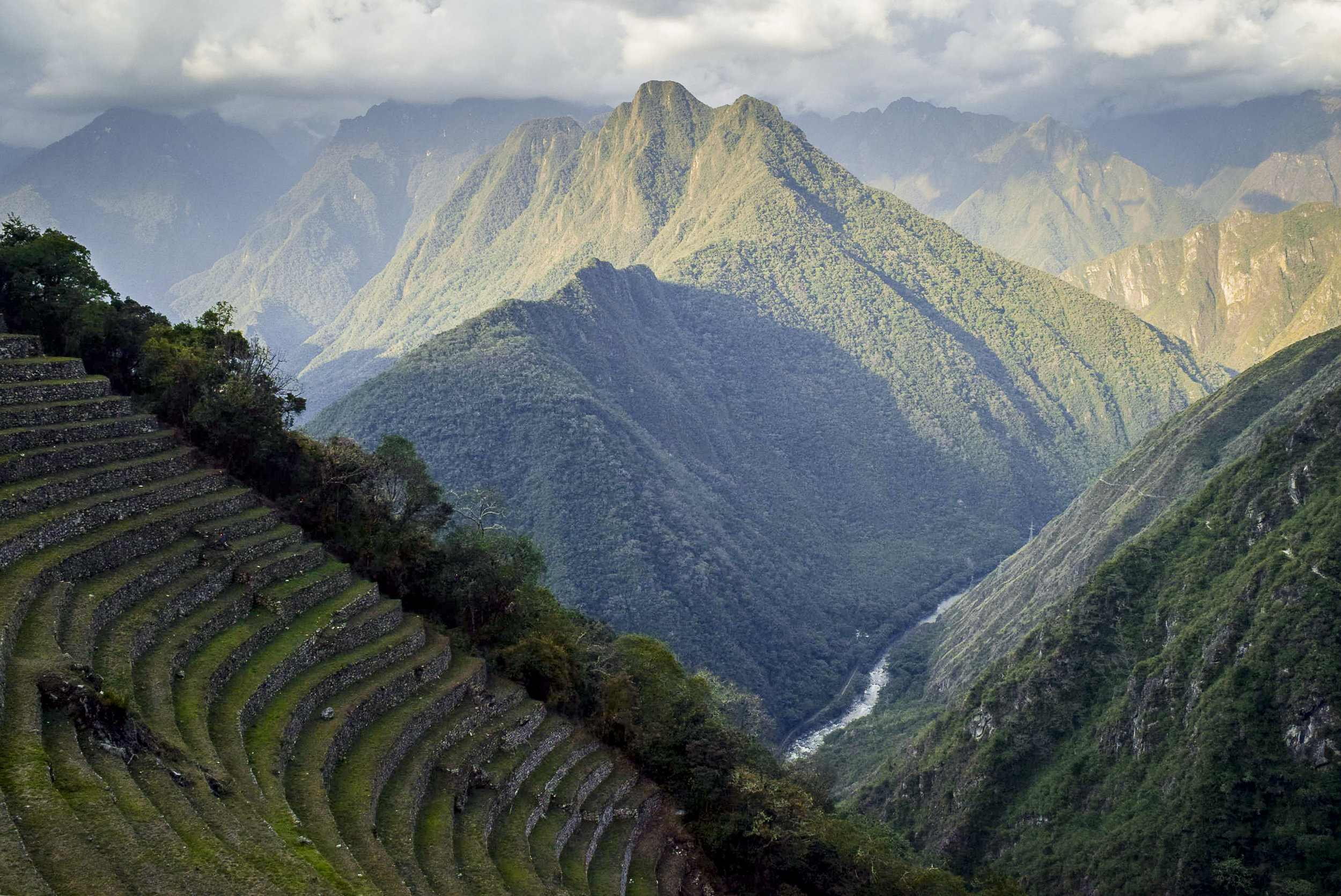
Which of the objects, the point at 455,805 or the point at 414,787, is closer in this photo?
the point at 414,787

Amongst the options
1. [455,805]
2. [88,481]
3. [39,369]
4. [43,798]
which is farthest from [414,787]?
[39,369]

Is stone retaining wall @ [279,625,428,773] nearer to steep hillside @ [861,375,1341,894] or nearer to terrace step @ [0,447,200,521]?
terrace step @ [0,447,200,521]

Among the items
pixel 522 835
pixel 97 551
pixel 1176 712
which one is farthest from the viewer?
pixel 1176 712

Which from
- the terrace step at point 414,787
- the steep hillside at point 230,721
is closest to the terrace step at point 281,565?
the steep hillside at point 230,721

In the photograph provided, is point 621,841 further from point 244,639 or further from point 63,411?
point 63,411

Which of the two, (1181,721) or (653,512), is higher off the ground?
(653,512)

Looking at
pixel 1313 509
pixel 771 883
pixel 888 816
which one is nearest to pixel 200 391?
pixel 771 883

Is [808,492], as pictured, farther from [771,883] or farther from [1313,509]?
[771,883]
